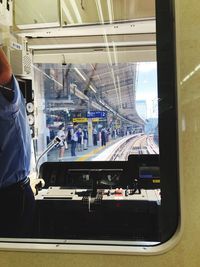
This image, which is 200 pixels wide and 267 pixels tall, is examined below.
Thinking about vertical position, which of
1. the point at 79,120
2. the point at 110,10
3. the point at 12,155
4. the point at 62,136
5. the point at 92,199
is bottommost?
the point at 92,199

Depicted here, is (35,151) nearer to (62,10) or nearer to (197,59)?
(62,10)

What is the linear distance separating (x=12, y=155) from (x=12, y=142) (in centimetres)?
9

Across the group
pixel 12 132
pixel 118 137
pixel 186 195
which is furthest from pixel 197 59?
pixel 118 137

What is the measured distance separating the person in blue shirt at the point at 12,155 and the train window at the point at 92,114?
166 mm

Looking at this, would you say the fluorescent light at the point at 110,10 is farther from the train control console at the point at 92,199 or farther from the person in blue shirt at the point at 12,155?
the train control console at the point at 92,199

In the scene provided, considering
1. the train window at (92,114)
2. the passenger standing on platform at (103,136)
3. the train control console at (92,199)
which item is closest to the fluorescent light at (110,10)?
the train window at (92,114)

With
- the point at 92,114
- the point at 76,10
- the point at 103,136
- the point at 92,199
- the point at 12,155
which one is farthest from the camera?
the point at 92,114

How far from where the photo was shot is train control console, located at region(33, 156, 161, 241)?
6.42ft

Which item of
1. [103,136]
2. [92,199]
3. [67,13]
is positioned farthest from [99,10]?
[92,199]

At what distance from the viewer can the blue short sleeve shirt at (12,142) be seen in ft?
6.45

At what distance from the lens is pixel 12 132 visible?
2.05m

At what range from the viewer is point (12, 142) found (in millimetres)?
2039

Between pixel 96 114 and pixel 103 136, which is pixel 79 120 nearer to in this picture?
pixel 96 114

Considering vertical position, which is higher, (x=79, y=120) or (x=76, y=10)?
(x=76, y=10)
